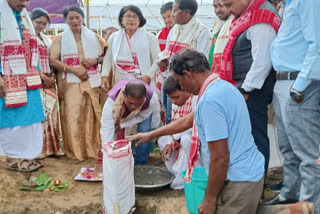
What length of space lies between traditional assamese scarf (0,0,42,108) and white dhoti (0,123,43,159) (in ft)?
1.12

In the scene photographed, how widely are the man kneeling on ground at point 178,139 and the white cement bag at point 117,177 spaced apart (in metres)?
0.72

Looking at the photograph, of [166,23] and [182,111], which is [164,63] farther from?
[166,23]

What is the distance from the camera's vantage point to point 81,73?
436 centimetres

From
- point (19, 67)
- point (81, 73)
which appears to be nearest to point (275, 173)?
point (81, 73)

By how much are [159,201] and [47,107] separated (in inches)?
87.2

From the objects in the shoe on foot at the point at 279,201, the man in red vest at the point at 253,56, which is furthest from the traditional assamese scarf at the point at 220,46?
the shoe on foot at the point at 279,201

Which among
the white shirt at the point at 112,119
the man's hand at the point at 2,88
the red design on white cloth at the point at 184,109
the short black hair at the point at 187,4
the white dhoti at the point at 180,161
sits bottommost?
the white dhoti at the point at 180,161

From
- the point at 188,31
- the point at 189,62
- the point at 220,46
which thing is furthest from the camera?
the point at 188,31

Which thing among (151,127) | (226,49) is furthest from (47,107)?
(226,49)

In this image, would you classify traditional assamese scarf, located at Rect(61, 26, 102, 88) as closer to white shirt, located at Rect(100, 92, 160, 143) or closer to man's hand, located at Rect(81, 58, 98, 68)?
man's hand, located at Rect(81, 58, 98, 68)

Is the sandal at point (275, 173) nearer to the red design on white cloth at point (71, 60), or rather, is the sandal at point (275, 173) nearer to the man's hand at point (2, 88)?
the red design on white cloth at point (71, 60)

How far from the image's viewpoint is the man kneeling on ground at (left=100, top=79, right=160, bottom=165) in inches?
133

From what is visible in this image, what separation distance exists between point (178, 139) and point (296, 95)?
1.48 metres

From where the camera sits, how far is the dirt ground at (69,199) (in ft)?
9.91
